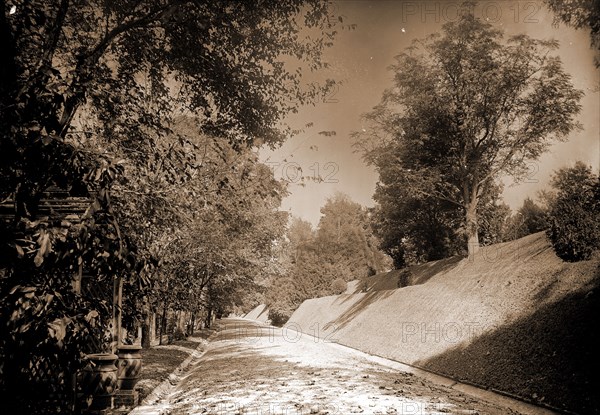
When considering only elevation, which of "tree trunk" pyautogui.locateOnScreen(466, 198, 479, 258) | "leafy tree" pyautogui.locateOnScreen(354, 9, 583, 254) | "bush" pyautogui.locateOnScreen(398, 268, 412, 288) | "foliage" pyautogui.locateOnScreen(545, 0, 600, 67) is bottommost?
"bush" pyautogui.locateOnScreen(398, 268, 412, 288)

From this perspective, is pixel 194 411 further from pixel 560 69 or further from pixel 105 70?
pixel 560 69

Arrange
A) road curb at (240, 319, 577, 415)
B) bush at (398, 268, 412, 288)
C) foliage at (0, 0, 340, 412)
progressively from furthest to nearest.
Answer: bush at (398, 268, 412, 288) < road curb at (240, 319, 577, 415) < foliage at (0, 0, 340, 412)

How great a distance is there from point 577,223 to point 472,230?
34.1ft

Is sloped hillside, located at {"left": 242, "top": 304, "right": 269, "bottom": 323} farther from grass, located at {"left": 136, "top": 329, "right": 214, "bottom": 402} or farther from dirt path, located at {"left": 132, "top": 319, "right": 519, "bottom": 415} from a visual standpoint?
dirt path, located at {"left": 132, "top": 319, "right": 519, "bottom": 415}

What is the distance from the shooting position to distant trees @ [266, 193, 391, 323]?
45188 millimetres

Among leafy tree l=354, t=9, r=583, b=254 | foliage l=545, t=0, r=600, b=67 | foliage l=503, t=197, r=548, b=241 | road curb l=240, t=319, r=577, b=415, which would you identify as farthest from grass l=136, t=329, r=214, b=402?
foliage l=503, t=197, r=548, b=241

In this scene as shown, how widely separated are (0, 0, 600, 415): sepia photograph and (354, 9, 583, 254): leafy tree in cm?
11

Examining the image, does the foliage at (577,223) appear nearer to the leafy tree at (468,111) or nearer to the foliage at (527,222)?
the leafy tree at (468,111)

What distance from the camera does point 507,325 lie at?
1058 centimetres

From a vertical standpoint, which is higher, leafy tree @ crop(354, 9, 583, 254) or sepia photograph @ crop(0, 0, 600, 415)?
leafy tree @ crop(354, 9, 583, 254)

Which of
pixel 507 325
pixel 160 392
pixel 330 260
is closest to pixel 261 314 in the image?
pixel 330 260

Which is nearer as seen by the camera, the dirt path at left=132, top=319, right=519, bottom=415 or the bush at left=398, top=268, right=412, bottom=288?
the dirt path at left=132, top=319, right=519, bottom=415

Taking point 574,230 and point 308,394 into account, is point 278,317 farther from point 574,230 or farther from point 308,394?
point 308,394

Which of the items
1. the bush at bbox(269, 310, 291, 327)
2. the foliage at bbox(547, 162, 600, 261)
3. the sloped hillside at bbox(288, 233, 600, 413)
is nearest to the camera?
the sloped hillside at bbox(288, 233, 600, 413)
